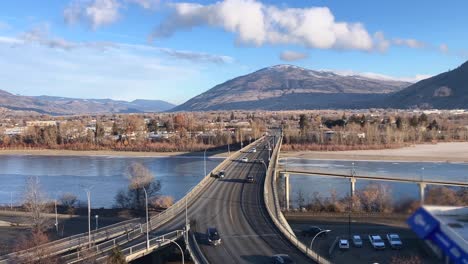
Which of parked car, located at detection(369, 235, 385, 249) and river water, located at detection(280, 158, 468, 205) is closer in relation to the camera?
parked car, located at detection(369, 235, 385, 249)

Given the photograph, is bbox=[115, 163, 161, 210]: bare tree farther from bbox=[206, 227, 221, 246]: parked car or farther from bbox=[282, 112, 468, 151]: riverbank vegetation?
bbox=[282, 112, 468, 151]: riverbank vegetation

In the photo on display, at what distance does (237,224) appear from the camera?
608 inches

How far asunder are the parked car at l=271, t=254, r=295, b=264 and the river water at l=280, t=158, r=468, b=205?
39.1 ft

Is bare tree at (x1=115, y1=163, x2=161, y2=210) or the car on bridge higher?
the car on bridge

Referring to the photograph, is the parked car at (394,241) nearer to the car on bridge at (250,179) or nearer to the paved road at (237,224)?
the paved road at (237,224)

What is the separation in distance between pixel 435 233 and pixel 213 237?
9.68 meters

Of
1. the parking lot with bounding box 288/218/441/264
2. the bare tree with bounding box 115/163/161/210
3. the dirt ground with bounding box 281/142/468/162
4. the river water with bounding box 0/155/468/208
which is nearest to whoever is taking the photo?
the parking lot with bounding box 288/218/441/264

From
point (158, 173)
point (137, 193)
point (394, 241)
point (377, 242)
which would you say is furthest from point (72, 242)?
point (158, 173)

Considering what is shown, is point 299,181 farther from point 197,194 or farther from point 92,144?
point 92,144

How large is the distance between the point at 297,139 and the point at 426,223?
53.2 meters

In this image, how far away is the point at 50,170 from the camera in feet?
136

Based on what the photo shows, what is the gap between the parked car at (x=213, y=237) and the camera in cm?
1308

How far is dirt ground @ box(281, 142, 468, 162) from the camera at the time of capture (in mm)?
44125

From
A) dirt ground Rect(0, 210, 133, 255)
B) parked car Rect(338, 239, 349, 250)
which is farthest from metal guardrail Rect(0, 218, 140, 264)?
parked car Rect(338, 239, 349, 250)
